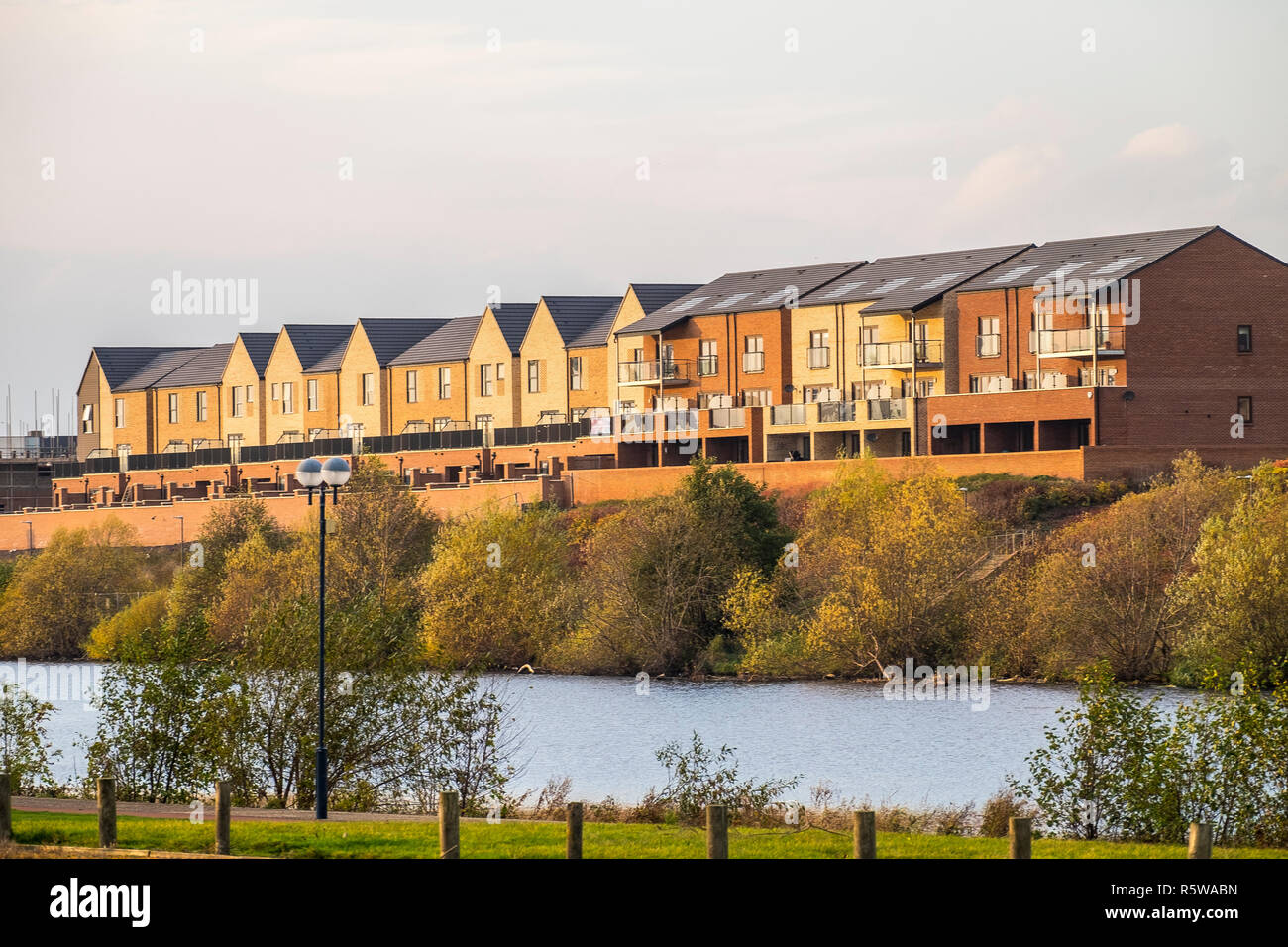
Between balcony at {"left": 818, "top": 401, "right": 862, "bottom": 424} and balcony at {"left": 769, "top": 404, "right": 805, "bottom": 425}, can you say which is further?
balcony at {"left": 769, "top": 404, "right": 805, "bottom": 425}

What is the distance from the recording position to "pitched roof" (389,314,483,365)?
299 feet

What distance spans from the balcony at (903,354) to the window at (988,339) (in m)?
1.82

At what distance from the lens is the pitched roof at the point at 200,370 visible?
4114 inches

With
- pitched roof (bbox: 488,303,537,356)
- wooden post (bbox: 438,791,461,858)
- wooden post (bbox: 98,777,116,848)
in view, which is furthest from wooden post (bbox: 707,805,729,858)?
pitched roof (bbox: 488,303,537,356)

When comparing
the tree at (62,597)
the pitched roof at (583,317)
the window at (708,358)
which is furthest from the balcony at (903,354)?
the tree at (62,597)

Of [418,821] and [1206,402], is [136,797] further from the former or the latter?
[1206,402]

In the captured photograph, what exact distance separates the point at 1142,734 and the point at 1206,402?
43.7m

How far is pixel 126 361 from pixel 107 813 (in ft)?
323

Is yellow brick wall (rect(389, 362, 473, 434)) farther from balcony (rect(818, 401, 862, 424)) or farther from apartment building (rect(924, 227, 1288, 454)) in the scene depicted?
apartment building (rect(924, 227, 1288, 454))

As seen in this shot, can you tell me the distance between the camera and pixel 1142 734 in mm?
21906

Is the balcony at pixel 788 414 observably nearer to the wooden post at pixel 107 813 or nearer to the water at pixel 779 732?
the water at pixel 779 732

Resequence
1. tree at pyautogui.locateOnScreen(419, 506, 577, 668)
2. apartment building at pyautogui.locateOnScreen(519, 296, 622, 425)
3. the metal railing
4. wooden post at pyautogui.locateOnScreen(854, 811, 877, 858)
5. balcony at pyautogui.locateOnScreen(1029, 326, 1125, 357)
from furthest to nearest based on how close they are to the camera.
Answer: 1. apartment building at pyautogui.locateOnScreen(519, 296, 622, 425)
2. the metal railing
3. balcony at pyautogui.locateOnScreen(1029, 326, 1125, 357)
4. tree at pyautogui.locateOnScreen(419, 506, 577, 668)
5. wooden post at pyautogui.locateOnScreen(854, 811, 877, 858)

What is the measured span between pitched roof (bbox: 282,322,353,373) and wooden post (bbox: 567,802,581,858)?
267 ft
